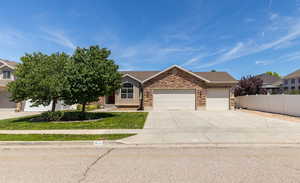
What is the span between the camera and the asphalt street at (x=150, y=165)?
10.5ft

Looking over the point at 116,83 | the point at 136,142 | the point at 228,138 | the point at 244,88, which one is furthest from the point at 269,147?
the point at 244,88

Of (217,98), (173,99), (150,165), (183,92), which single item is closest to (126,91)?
(173,99)

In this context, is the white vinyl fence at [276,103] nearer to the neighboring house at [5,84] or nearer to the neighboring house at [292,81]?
the neighboring house at [292,81]

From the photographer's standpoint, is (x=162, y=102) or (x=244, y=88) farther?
(x=244, y=88)

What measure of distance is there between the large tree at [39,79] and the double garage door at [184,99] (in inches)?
402

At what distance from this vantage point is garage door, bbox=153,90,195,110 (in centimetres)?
1755

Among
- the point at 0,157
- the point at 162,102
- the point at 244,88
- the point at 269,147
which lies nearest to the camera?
the point at 0,157

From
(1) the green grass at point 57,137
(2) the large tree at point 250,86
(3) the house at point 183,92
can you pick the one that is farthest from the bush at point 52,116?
(2) the large tree at point 250,86

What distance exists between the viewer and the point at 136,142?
581cm

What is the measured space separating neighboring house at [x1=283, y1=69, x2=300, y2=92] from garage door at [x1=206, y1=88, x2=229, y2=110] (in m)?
29.0

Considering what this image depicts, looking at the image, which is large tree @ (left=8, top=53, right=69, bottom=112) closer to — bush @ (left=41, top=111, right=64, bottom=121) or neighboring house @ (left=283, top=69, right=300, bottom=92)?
bush @ (left=41, top=111, right=64, bottom=121)

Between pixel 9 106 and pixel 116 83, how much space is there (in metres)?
17.1

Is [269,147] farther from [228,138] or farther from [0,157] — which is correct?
[0,157]

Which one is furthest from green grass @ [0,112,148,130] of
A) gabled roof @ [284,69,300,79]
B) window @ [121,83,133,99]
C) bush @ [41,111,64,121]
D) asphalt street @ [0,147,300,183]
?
gabled roof @ [284,69,300,79]
